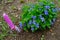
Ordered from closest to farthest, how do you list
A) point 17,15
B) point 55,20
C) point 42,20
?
point 42,20 → point 55,20 → point 17,15

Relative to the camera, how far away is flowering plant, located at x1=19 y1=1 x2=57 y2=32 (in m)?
3.38

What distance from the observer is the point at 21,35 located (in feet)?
11.6

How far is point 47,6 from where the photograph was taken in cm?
343

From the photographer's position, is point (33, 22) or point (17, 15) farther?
point (17, 15)

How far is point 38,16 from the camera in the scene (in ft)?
11.1

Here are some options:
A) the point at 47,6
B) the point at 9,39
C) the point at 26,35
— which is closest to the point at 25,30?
the point at 26,35

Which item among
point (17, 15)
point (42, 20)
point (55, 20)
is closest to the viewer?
point (42, 20)

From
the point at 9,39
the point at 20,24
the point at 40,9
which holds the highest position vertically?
the point at 40,9

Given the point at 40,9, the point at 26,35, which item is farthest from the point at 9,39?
the point at 40,9

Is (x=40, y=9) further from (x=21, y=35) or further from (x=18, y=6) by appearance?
(x=18, y=6)

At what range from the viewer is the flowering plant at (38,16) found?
338 centimetres

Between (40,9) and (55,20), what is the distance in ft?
1.36

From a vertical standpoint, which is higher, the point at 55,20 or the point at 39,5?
the point at 39,5

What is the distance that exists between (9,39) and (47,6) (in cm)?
87
